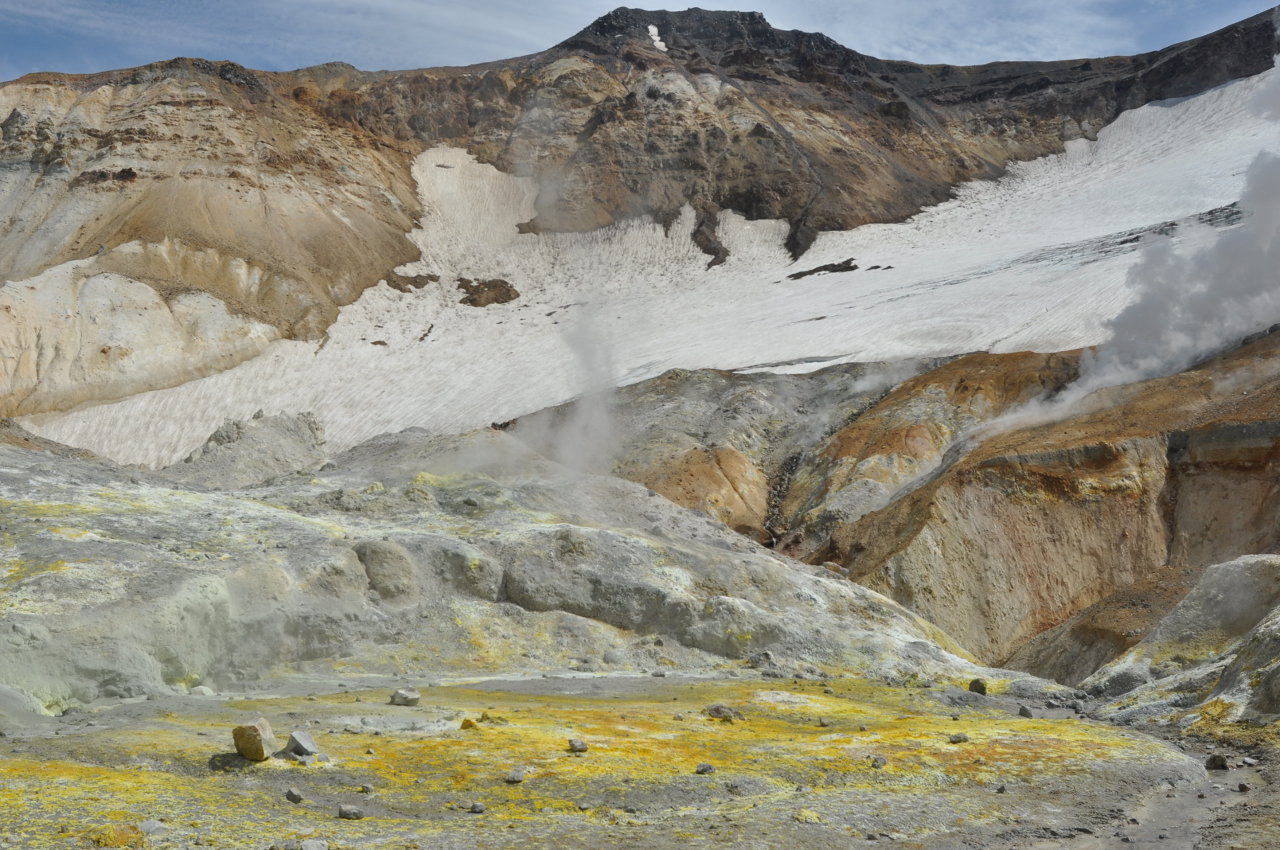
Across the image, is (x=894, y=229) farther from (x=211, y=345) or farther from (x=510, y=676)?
(x=510, y=676)

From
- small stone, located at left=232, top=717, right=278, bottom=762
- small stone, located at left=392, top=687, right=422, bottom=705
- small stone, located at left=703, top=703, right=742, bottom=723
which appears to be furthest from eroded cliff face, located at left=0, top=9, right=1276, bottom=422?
small stone, located at left=232, top=717, right=278, bottom=762

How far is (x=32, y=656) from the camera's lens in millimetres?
16219

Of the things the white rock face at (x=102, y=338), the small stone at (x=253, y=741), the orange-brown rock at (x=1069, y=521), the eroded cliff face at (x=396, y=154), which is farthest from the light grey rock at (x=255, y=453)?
the eroded cliff face at (x=396, y=154)

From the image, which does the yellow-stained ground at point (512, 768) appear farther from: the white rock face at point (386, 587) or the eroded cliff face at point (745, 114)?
the eroded cliff face at point (745, 114)

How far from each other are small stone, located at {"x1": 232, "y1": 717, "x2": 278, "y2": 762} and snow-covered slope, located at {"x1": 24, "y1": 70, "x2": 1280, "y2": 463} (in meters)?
46.8

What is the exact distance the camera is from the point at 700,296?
8356cm

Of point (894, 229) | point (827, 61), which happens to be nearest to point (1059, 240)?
point (894, 229)

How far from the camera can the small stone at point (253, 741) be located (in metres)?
12.1

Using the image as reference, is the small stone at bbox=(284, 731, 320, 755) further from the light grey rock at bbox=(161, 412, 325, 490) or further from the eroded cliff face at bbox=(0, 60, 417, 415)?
the eroded cliff face at bbox=(0, 60, 417, 415)

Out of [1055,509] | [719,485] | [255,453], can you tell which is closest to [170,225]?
[255,453]

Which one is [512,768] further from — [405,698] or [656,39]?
[656,39]

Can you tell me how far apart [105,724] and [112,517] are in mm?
8478

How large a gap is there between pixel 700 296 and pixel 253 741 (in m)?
73.0

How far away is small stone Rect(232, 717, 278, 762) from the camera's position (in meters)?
12.1
